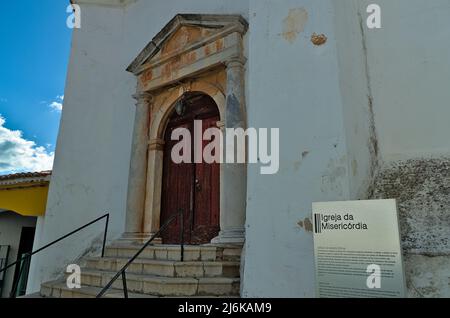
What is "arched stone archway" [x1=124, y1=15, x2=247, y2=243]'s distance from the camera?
387cm

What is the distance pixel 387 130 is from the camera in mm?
3135

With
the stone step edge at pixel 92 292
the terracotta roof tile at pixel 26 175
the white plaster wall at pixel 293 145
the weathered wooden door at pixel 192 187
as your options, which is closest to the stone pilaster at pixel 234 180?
the weathered wooden door at pixel 192 187

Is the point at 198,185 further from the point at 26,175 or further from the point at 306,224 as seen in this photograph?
the point at 26,175

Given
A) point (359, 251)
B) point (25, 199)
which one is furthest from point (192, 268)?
point (25, 199)

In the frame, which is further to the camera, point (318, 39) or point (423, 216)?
point (318, 39)

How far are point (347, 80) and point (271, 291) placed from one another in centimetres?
178

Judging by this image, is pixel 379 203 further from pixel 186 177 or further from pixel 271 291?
pixel 186 177

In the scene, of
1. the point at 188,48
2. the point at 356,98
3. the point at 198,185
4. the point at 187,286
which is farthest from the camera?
the point at 188,48

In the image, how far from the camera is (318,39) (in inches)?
101

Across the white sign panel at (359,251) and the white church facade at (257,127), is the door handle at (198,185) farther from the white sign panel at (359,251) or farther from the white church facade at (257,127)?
the white sign panel at (359,251)

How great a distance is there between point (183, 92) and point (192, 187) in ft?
4.92

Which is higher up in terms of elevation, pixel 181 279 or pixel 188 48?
pixel 188 48

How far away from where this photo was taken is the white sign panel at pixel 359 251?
1.42 meters

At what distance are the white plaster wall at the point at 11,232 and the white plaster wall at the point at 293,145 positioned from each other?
760 cm
